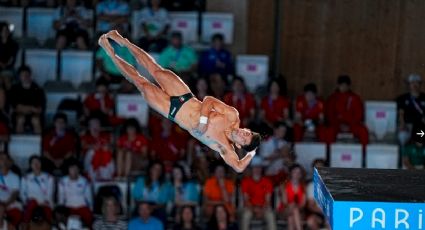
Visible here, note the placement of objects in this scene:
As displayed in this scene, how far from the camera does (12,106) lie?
18219 millimetres

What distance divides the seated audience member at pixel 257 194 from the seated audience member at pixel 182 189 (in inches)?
25.6

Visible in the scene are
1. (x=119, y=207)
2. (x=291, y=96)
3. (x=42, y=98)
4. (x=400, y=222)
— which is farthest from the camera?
(x=291, y=96)

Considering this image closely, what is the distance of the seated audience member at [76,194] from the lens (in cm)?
1708

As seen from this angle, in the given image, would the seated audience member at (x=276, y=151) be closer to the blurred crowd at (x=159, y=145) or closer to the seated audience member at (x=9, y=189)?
the blurred crowd at (x=159, y=145)

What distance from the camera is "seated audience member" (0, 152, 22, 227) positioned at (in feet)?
56.3

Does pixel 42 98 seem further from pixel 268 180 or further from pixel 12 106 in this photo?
pixel 268 180

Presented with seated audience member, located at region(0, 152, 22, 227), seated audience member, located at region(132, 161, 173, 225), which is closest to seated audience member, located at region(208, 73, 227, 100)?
seated audience member, located at region(132, 161, 173, 225)

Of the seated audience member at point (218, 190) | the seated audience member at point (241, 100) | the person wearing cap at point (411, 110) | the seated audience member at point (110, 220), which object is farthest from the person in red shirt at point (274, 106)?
the seated audience member at point (110, 220)

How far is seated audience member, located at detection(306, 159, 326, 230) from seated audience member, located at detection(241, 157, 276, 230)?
48 cm

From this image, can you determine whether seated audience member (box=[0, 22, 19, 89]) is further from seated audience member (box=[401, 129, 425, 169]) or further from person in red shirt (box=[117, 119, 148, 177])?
seated audience member (box=[401, 129, 425, 169])

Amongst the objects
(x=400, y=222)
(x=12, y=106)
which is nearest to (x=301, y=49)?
(x=12, y=106)

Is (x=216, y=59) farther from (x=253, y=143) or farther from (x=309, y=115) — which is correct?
(x=253, y=143)

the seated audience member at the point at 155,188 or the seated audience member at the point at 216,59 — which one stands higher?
the seated audience member at the point at 216,59

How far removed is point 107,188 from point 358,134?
3780 millimetres
